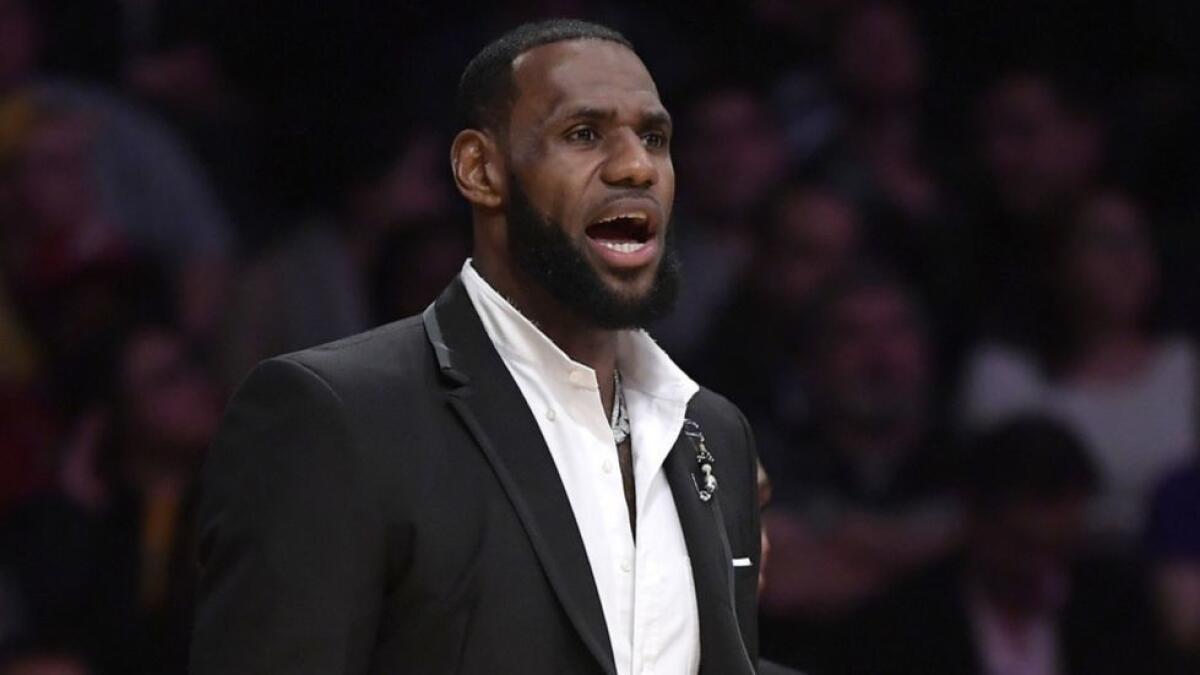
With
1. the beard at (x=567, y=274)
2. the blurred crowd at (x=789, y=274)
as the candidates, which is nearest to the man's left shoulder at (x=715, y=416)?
the beard at (x=567, y=274)

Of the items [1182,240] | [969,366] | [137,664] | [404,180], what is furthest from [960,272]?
[137,664]

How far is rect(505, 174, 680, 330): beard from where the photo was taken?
199 centimetres

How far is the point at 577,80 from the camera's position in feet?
6.64

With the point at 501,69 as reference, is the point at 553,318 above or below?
below

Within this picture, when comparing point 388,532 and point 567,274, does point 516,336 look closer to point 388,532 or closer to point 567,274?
point 567,274

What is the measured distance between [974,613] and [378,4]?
81.7 inches

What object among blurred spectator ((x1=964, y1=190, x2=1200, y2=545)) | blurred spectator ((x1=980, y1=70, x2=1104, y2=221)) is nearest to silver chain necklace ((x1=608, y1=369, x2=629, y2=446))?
blurred spectator ((x1=964, y1=190, x2=1200, y2=545))

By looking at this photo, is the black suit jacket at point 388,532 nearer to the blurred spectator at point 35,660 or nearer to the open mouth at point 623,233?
the open mouth at point 623,233

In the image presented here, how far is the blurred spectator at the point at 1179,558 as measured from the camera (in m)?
4.54

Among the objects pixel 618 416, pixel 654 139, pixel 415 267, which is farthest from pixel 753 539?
pixel 415 267

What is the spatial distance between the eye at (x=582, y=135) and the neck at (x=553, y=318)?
0.51 feet

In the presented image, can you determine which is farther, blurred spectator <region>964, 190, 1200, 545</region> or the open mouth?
blurred spectator <region>964, 190, 1200, 545</region>

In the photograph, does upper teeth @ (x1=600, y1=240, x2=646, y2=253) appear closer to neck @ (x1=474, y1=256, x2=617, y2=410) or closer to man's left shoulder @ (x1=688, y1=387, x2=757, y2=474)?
neck @ (x1=474, y1=256, x2=617, y2=410)

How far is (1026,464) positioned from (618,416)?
2682 mm
